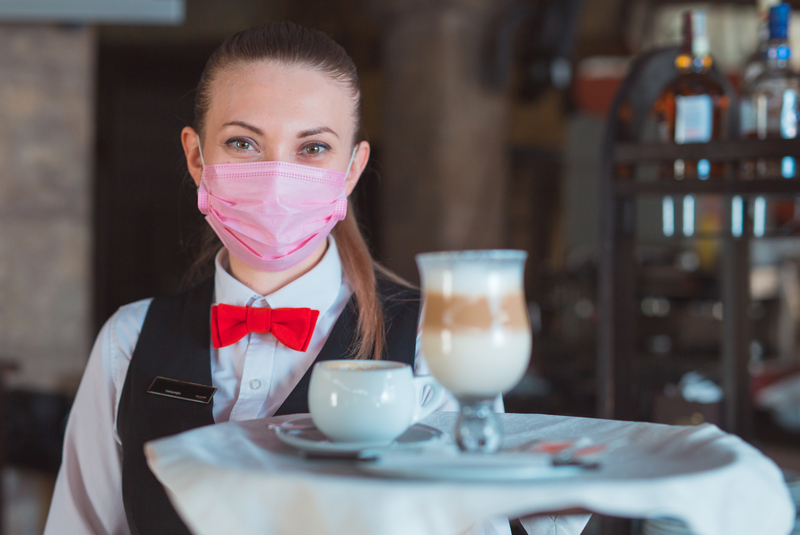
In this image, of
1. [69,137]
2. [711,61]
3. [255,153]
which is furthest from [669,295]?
[255,153]

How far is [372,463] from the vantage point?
665 mm

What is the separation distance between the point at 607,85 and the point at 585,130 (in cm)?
77

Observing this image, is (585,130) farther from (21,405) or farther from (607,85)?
(21,405)

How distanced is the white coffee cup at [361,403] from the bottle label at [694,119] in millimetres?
962

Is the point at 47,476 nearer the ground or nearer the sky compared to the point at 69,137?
nearer the ground

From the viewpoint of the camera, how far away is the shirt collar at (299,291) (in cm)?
123

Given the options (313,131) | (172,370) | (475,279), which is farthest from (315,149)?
(475,279)

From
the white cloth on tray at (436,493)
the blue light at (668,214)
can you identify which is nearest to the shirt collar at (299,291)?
the white cloth on tray at (436,493)

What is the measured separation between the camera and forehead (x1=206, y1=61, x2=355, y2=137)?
3.74ft

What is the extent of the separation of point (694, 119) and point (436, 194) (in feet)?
7.95

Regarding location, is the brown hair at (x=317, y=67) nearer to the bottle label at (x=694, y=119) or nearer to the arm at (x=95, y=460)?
the arm at (x=95, y=460)

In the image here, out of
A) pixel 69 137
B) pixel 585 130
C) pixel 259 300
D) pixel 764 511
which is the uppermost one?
pixel 585 130

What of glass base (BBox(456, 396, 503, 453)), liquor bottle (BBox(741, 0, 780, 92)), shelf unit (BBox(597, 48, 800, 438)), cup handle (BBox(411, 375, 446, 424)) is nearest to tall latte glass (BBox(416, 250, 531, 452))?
glass base (BBox(456, 396, 503, 453))

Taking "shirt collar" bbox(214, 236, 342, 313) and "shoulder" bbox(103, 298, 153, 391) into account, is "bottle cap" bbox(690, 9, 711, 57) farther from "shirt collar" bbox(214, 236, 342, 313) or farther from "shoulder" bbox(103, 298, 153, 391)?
"shoulder" bbox(103, 298, 153, 391)
